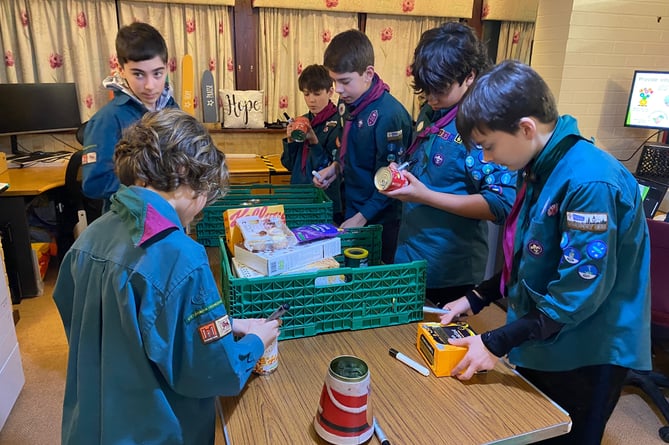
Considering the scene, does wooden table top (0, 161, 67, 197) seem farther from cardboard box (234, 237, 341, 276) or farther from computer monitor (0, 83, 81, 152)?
cardboard box (234, 237, 341, 276)

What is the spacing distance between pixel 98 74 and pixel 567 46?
342 centimetres

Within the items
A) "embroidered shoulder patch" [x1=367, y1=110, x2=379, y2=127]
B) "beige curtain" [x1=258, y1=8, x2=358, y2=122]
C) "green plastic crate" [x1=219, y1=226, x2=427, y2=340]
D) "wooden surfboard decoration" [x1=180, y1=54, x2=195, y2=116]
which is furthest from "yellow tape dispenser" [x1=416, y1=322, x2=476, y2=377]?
"beige curtain" [x1=258, y1=8, x2=358, y2=122]

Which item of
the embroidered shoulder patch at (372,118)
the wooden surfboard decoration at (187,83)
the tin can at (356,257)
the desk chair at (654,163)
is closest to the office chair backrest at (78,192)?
the wooden surfboard decoration at (187,83)

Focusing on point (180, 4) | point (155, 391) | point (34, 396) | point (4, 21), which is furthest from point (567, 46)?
point (4, 21)

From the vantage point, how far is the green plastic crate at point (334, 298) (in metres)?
1.12

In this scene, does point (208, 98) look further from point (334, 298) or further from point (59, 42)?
point (334, 298)

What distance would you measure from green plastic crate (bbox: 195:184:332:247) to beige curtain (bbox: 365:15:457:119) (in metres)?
2.72

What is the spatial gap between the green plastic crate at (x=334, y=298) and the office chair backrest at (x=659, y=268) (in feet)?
4.16

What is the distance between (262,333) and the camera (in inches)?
39.6

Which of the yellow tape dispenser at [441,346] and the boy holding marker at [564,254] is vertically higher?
the boy holding marker at [564,254]

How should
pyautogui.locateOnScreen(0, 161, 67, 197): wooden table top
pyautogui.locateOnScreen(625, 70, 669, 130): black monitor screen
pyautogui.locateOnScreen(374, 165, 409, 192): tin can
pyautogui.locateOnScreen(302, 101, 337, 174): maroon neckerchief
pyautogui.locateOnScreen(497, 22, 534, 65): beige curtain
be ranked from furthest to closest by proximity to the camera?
pyautogui.locateOnScreen(497, 22, 534, 65): beige curtain, pyautogui.locateOnScreen(625, 70, 669, 130): black monitor screen, pyautogui.locateOnScreen(0, 161, 67, 197): wooden table top, pyautogui.locateOnScreen(302, 101, 337, 174): maroon neckerchief, pyautogui.locateOnScreen(374, 165, 409, 192): tin can

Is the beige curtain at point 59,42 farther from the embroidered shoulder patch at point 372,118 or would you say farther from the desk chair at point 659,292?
the desk chair at point 659,292

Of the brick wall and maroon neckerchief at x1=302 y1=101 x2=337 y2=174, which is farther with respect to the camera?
the brick wall

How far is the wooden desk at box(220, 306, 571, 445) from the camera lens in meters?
0.89
